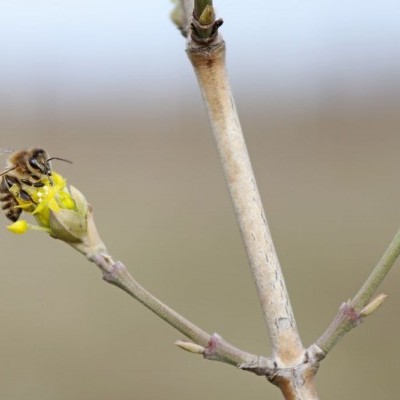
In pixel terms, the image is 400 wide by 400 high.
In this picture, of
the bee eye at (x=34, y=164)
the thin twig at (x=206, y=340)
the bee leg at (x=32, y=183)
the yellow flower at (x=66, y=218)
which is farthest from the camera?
the bee eye at (x=34, y=164)

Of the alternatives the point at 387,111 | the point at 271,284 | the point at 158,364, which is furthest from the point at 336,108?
the point at 271,284

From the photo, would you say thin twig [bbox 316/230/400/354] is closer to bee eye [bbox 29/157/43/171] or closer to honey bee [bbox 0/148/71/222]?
honey bee [bbox 0/148/71/222]

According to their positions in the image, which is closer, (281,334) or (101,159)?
(281,334)

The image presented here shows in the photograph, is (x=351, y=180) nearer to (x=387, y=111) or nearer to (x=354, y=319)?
(x=387, y=111)

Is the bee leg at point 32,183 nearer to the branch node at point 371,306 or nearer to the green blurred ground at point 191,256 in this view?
the branch node at point 371,306

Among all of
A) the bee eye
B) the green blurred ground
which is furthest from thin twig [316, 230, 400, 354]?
the green blurred ground

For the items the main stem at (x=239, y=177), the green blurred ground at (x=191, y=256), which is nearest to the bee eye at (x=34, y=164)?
the main stem at (x=239, y=177)
